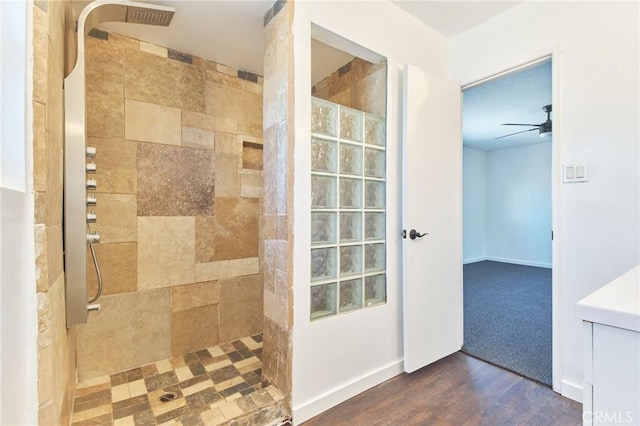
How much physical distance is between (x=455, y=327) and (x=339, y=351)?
3.52ft

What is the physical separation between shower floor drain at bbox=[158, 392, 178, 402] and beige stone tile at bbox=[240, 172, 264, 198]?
1.47m

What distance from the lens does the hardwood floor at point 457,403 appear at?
61.3 inches

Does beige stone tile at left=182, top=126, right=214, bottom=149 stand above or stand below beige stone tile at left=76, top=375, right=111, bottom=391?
above

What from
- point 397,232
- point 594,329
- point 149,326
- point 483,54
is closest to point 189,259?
point 149,326

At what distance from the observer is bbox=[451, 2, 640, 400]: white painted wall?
61.9 inches

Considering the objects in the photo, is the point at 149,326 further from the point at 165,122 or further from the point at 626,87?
the point at 626,87

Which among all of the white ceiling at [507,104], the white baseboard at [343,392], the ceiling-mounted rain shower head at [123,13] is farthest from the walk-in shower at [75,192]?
the white ceiling at [507,104]

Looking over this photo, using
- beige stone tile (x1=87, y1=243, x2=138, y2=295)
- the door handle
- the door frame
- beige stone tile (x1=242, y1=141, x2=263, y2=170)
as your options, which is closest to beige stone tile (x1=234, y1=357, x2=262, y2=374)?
beige stone tile (x1=87, y1=243, x2=138, y2=295)

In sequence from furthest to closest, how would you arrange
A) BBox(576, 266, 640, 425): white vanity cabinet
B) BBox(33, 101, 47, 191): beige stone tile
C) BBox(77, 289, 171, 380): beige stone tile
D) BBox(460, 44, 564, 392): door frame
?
BBox(77, 289, 171, 380): beige stone tile → BBox(460, 44, 564, 392): door frame → BBox(33, 101, 47, 191): beige stone tile → BBox(576, 266, 640, 425): white vanity cabinet

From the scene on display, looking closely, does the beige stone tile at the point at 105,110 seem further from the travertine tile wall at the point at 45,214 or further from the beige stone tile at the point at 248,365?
the beige stone tile at the point at 248,365

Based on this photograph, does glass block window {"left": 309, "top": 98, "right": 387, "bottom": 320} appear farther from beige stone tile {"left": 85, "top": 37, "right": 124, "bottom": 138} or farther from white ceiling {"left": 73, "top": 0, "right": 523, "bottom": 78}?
beige stone tile {"left": 85, "top": 37, "right": 124, "bottom": 138}

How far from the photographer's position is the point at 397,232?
80.9 inches

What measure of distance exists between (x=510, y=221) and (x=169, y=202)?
660 centimetres

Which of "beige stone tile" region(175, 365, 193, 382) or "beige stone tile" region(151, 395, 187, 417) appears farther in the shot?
"beige stone tile" region(175, 365, 193, 382)
